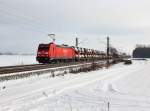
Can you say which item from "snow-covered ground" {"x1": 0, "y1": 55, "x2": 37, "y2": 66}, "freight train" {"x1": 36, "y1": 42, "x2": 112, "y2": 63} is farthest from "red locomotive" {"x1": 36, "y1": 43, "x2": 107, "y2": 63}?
"snow-covered ground" {"x1": 0, "y1": 55, "x2": 37, "y2": 66}

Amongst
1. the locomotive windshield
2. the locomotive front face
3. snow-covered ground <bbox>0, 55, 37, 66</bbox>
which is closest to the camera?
the locomotive front face

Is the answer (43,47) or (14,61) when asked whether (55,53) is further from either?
(14,61)

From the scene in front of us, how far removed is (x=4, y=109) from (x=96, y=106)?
3616 mm

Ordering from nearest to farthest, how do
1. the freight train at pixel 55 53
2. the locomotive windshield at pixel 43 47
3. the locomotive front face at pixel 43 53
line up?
the locomotive front face at pixel 43 53
the freight train at pixel 55 53
the locomotive windshield at pixel 43 47

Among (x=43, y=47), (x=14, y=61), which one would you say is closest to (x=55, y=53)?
(x=43, y=47)

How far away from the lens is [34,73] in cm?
2208

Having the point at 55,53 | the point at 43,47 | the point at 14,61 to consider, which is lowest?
the point at 14,61

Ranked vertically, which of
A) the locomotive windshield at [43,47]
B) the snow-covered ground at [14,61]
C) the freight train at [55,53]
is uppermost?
the locomotive windshield at [43,47]

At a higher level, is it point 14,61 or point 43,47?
point 43,47

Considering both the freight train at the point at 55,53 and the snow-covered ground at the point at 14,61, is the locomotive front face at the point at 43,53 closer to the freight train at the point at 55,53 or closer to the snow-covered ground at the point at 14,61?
the freight train at the point at 55,53

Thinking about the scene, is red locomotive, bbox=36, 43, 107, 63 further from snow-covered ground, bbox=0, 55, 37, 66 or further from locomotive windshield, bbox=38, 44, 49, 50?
snow-covered ground, bbox=0, 55, 37, 66

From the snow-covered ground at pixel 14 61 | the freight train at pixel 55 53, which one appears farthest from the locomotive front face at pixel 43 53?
the snow-covered ground at pixel 14 61

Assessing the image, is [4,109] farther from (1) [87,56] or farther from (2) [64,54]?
(1) [87,56]

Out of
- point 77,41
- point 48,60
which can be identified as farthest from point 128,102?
point 77,41
